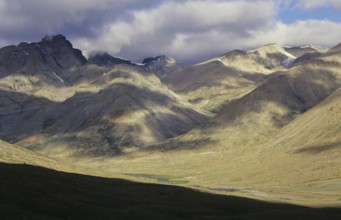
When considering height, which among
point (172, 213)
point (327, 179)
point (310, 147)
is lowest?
point (172, 213)

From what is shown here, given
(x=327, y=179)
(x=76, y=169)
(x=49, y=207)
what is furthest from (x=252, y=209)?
(x=327, y=179)

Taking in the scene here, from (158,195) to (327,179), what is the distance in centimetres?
7467

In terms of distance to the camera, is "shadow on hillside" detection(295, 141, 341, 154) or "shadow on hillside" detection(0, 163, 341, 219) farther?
"shadow on hillside" detection(295, 141, 341, 154)

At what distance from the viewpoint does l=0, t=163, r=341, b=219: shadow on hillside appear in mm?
49688

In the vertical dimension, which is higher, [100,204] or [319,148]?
[319,148]

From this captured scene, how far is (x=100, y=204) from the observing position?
→ 62.5 m

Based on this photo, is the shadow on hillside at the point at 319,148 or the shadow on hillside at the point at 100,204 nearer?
the shadow on hillside at the point at 100,204

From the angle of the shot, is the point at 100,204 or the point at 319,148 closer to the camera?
the point at 100,204

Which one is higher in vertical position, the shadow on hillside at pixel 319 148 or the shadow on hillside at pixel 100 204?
the shadow on hillside at pixel 319 148

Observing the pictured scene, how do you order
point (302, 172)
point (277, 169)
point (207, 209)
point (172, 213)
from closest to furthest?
point (172, 213) → point (207, 209) → point (302, 172) → point (277, 169)

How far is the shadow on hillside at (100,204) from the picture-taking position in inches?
1956

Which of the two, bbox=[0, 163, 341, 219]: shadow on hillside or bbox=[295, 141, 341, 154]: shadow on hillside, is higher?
bbox=[295, 141, 341, 154]: shadow on hillside

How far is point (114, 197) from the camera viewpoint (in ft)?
233

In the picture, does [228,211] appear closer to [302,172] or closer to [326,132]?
[302,172]
